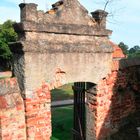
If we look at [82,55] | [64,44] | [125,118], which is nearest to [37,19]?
[64,44]

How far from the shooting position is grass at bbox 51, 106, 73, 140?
9.92m

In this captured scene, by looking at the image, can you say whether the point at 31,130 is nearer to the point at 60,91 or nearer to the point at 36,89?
the point at 36,89

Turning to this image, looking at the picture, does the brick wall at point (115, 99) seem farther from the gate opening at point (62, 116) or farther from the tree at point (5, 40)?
the tree at point (5, 40)

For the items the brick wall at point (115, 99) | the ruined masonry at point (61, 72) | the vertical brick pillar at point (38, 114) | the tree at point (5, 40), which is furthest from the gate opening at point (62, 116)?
the tree at point (5, 40)

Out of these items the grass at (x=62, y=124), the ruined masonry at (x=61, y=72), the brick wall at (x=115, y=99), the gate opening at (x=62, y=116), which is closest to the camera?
the ruined masonry at (x=61, y=72)

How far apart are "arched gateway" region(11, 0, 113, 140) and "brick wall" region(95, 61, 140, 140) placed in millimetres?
244

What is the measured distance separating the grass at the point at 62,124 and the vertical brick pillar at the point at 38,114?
337 centimetres

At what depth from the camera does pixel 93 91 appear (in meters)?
7.18

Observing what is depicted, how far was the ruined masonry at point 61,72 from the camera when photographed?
5.71 m

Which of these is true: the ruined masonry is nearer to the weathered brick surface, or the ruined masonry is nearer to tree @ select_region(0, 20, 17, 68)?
the weathered brick surface

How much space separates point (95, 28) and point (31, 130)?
10.1ft

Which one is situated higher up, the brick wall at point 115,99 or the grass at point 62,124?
the brick wall at point 115,99

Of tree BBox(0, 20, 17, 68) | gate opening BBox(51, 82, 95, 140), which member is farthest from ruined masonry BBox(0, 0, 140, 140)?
tree BBox(0, 20, 17, 68)

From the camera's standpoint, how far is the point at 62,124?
36.6 ft
